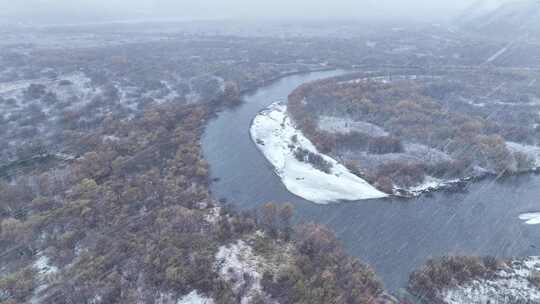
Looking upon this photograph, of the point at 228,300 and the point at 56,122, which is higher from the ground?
the point at 56,122

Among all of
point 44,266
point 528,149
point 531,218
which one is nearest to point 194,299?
point 44,266

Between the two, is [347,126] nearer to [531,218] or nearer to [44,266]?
[531,218]

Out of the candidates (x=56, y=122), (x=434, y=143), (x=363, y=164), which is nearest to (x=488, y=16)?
(x=434, y=143)

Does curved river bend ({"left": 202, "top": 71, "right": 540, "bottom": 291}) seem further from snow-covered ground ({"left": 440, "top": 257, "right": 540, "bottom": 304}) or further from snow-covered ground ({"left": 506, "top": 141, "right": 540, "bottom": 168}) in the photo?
snow-covered ground ({"left": 506, "top": 141, "right": 540, "bottom": 168})

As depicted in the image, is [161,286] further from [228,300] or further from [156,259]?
[228,300]

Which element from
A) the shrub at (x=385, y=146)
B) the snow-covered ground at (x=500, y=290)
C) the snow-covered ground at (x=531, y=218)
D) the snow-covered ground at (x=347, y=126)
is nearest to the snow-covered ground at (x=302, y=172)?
the snow-covered ground at (x=347, y=126)

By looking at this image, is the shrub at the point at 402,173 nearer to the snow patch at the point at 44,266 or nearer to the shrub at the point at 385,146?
the shrub at the point at 385,146

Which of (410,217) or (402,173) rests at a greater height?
(402,173)
